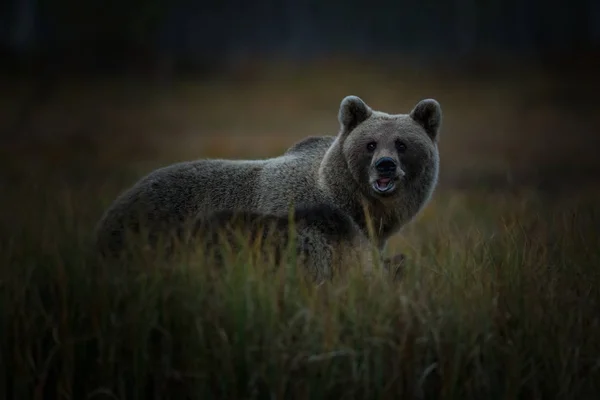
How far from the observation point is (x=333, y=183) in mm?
5949

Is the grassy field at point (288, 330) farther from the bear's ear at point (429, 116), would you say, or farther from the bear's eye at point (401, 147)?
the bear's ear at point (429, 116)

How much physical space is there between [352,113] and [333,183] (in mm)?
549

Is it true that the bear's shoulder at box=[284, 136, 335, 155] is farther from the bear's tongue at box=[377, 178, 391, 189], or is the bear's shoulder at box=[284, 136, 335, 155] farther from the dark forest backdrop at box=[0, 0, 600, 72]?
the dark forest backdrop at box=[0, 0, 600, 72]

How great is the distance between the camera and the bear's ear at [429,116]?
6082mm

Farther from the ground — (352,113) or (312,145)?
(352,113)

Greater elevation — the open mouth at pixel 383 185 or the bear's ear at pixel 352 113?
the bear's ear at pixel 352 113

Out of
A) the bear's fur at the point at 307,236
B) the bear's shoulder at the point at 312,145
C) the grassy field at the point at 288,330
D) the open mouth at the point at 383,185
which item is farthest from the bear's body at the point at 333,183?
the grassy field at the point at 288,330

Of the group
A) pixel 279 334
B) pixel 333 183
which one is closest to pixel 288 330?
pixel 279 334

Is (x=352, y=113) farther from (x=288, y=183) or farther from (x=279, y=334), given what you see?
(x=279, y=334)

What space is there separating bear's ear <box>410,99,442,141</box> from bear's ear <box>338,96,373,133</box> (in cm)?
34

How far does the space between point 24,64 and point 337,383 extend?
29353 mm

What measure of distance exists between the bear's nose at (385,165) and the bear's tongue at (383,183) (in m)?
0.07

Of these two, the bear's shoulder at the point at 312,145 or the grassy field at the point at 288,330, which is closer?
the grassy field at the point at 288,330

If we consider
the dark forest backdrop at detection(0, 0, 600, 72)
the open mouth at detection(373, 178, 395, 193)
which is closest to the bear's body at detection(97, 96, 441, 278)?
the open mouth at detection(373, 178, 395, 193)
